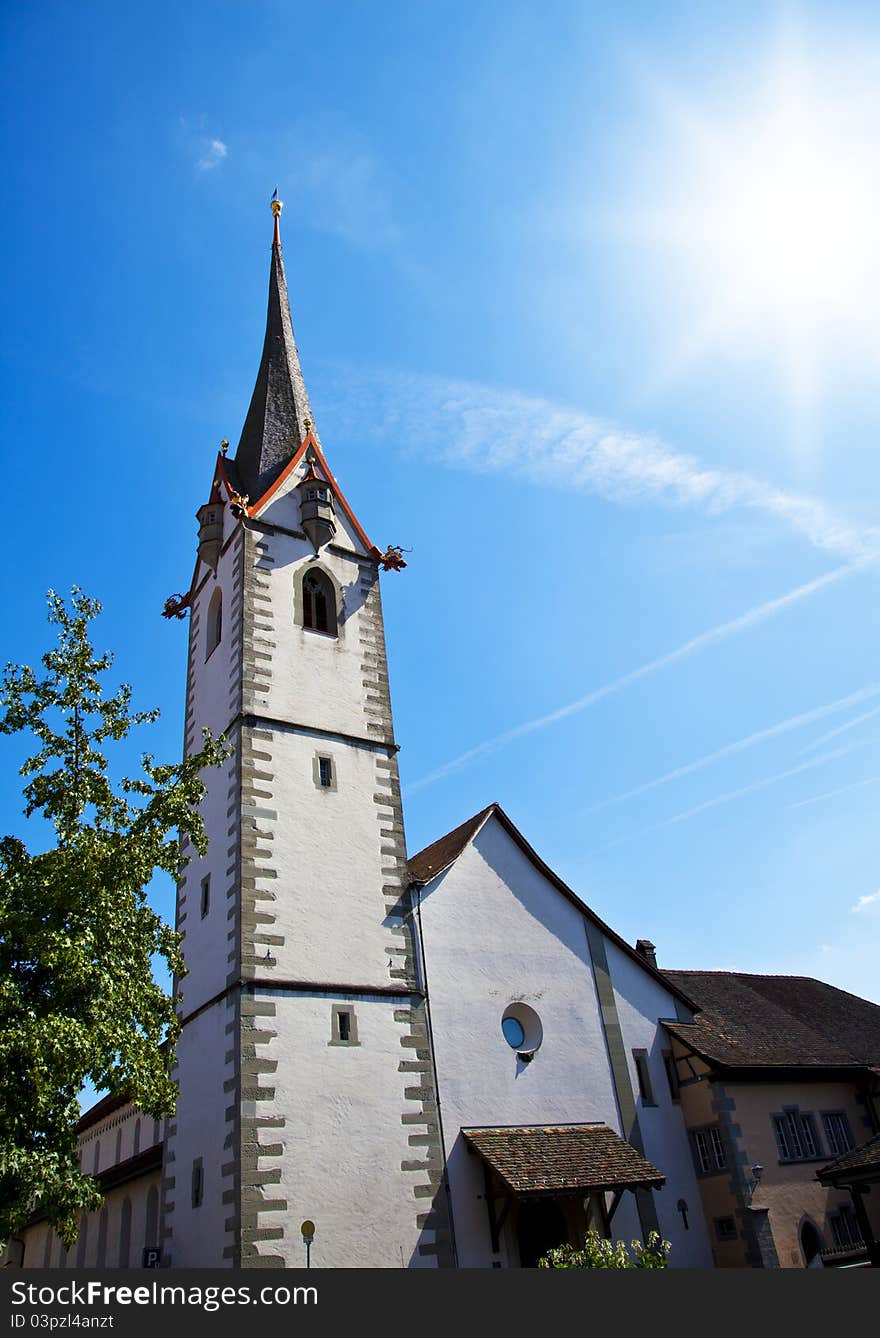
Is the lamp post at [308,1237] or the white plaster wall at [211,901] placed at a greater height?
the white plaster wall at [211,901]

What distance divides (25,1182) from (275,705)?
11131 mm

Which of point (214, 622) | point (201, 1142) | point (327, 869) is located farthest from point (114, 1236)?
point (214, 622)

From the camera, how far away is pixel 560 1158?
60.7 ft

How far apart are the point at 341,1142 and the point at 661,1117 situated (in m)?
8.33

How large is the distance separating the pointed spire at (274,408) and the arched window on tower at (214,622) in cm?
280

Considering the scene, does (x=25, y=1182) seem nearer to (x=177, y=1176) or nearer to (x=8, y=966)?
(x=8, y=966)

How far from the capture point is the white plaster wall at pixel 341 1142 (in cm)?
1583

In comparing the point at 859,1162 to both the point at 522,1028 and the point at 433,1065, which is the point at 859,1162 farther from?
the point at 433,1065

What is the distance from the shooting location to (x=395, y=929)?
774 inches

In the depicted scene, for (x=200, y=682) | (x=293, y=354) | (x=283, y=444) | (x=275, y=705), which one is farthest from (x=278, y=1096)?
(x=293, y=354)

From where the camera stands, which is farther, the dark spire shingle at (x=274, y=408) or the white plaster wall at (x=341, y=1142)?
the dark spire shingle at (x=274, y=408)

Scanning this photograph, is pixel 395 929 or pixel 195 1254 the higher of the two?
pixel 395 929

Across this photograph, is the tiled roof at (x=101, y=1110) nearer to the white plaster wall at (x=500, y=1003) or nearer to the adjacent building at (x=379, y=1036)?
the adjacent building at (x=379, y=1036)

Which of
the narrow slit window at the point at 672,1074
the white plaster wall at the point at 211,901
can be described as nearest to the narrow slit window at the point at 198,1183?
the white plaster wall at the point at 211,901
